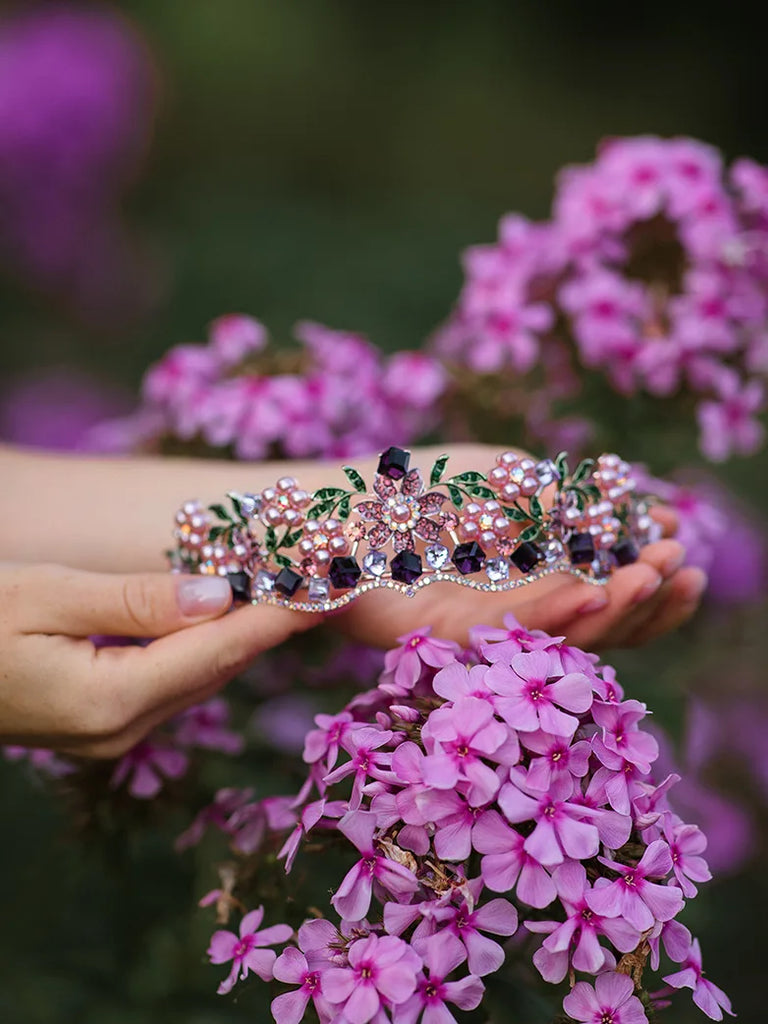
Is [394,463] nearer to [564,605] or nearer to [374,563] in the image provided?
[374,563]

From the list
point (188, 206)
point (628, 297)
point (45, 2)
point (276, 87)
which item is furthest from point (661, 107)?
point (628, 297)

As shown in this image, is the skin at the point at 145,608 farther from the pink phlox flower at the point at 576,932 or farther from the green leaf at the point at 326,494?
the pink phlox flower at the point at 576,932

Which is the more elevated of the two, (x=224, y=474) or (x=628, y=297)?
(x=628, y=297)

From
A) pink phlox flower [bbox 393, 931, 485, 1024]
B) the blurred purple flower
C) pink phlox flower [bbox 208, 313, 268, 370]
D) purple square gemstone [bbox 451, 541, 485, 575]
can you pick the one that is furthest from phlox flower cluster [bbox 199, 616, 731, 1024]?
the blurred purple flower

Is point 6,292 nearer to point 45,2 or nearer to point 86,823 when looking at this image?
point 45,2

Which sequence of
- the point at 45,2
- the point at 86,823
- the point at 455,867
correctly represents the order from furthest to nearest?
1. the point at 45,2
2. the point at 86,823
3. the point at 455,867

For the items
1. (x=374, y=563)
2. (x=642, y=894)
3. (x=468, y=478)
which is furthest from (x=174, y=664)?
(x=642, y=894)
